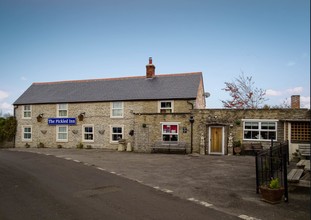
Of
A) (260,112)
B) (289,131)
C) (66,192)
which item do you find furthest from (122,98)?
(66,192)

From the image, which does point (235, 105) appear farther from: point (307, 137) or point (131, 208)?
point (131, 208)

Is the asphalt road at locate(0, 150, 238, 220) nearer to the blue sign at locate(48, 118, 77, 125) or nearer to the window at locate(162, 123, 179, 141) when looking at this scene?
the window at locate(162, 123, 179, 141)

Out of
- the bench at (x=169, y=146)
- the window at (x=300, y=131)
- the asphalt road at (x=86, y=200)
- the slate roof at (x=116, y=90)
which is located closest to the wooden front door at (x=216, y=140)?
the bench at (x=169, y=146)

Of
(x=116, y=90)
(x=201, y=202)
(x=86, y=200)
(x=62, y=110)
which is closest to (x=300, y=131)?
(x=201, y=202)

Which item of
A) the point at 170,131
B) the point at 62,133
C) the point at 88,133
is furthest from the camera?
the point at 62,133

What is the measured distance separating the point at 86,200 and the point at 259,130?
14506 millimetres

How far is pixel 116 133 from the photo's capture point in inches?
914

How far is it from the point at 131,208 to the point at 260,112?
14.4 meters

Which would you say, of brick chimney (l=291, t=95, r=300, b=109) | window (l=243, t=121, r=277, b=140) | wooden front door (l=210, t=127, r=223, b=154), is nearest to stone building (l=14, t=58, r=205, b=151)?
wooden front door (l=210, t=127, r=223, b=154)

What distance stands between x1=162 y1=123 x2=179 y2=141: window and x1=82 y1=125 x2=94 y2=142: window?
791 cm

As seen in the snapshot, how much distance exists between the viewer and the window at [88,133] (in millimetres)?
24172

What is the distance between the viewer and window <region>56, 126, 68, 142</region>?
2514cm

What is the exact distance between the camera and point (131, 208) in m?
6.30

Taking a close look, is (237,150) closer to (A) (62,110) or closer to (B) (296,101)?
(B) (296,101)
